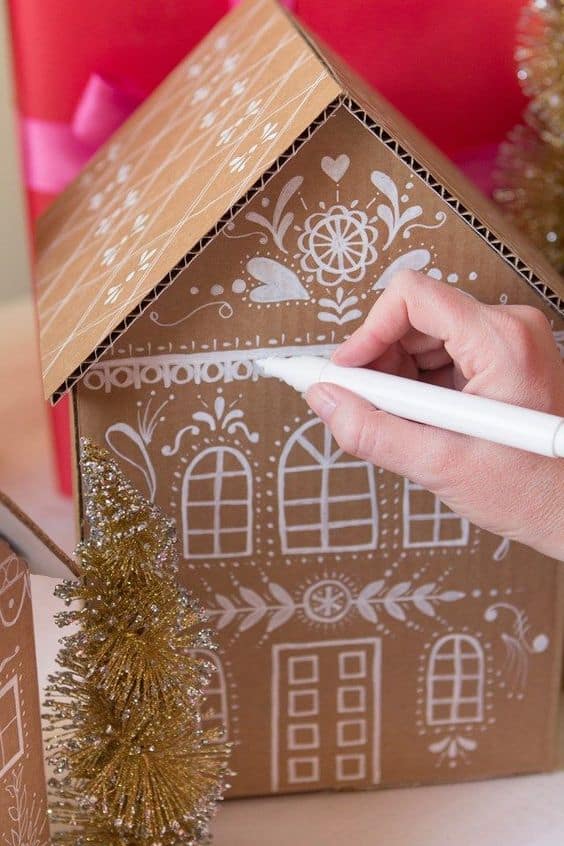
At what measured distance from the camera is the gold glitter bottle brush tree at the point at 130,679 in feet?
1.65


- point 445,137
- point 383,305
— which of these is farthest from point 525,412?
point 445,137

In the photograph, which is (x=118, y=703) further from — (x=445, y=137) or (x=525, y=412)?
(x=445, y=137)

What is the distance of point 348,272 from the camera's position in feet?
1.82

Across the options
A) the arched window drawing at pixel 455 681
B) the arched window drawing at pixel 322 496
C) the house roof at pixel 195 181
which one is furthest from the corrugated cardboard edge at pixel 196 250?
the arched window drawing at pixel 455 681

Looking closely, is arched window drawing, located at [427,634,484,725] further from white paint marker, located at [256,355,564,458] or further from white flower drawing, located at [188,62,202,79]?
white flower drawing, located at [188,62,202,79]

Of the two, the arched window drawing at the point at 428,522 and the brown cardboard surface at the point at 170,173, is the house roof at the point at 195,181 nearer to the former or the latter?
the brown cardboard surface at the point at 170,173

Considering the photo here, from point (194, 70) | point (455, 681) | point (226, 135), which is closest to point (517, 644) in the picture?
point (455, 681)

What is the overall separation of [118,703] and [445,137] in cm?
56

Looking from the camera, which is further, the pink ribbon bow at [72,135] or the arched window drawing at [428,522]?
the pink ribbon bow at [72,135]

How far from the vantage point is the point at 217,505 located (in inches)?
23.3

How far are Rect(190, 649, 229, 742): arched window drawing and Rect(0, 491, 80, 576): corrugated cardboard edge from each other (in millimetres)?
157

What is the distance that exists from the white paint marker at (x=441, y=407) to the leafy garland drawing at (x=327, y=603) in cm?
14

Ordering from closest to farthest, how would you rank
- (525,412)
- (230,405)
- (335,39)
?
(525,412)
(230,405)
(335,39)

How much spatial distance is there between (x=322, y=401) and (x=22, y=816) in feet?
0.83
